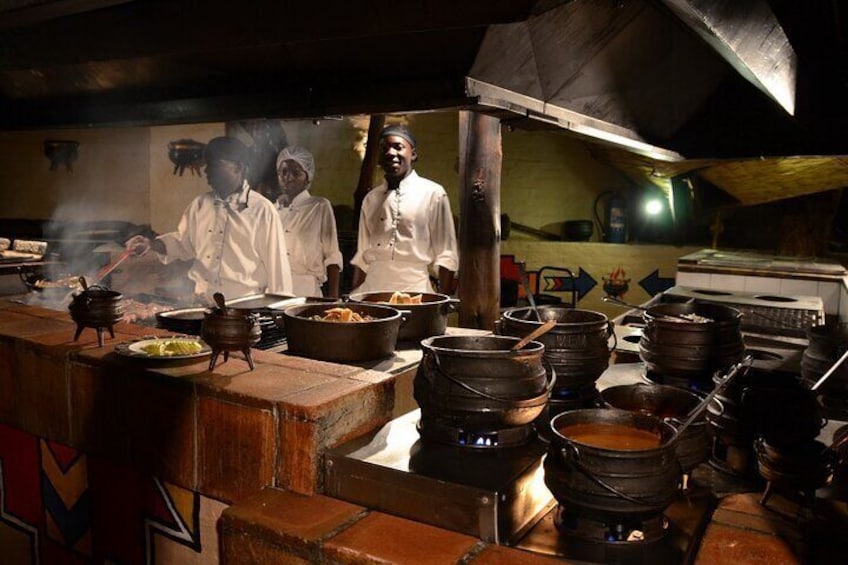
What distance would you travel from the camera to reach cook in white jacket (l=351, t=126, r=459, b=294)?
5984mm

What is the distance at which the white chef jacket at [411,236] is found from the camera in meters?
5.99

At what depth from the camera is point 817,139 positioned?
423 cm

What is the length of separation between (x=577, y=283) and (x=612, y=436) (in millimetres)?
9573

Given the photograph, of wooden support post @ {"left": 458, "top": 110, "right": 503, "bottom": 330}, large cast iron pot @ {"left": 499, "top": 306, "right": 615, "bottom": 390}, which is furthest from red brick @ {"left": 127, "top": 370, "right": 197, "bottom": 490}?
wooden support post @ {"left": 458, "top": 110, "right": 503, "bottom": 330}

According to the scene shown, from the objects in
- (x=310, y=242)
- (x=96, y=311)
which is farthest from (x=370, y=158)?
(x=96, y=311)

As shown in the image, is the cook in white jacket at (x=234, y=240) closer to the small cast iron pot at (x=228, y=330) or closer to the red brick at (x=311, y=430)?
the small cast iron pot at (x=228, y=330)

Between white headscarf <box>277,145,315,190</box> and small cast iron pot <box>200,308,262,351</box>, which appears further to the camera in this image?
white headscarf <box>277,145,315,190</box>

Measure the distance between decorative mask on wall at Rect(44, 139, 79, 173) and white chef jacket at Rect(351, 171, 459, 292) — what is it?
22.6 feet

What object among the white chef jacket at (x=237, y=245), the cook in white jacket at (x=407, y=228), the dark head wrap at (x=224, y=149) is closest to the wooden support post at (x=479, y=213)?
the cook in white jacket at (x=407, y=228)

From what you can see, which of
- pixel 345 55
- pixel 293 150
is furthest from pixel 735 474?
pixel 293 150

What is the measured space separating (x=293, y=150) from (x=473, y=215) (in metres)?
2.79

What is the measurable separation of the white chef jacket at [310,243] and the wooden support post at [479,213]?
1.98m

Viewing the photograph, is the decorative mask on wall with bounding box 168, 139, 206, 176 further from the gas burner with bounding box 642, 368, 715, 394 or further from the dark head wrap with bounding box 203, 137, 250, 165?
the gas burner with bounding box 642, 368, 715, 394

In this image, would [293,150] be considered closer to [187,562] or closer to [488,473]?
[187,562]
